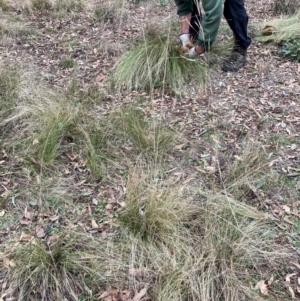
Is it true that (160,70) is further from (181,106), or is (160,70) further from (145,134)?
(145,134)

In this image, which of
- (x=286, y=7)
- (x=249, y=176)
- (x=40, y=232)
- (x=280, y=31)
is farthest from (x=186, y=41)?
(x=40, y=232)

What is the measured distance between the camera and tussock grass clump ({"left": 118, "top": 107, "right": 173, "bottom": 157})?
261 centimetres

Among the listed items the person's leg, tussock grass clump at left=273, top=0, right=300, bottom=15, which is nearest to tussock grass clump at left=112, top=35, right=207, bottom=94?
the person's leg

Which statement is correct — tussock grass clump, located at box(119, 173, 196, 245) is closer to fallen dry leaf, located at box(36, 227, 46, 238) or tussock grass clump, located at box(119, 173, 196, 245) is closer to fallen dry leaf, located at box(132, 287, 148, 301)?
fallen dry leaf, located at box(132, 287, 148, 301)

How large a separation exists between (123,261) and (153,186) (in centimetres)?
49

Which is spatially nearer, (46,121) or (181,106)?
(46,121)

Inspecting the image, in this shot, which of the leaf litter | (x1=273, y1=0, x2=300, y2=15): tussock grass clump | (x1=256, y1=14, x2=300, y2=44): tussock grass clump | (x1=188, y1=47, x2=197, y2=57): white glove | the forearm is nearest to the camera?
the leaf litter

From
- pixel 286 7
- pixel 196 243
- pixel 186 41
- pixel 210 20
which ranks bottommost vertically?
pixel 286 7

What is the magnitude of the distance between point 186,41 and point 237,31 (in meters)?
0.47

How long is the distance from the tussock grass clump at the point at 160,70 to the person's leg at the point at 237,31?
0.34 meters

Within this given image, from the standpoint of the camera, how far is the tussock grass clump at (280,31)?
398 centimetres

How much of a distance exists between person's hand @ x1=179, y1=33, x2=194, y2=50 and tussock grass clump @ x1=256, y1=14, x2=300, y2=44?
94cm

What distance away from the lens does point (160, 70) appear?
339cm

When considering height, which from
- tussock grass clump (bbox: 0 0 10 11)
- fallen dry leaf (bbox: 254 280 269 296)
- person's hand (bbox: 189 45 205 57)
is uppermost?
tussock grass clump (bbox: 0 0 10 11)
